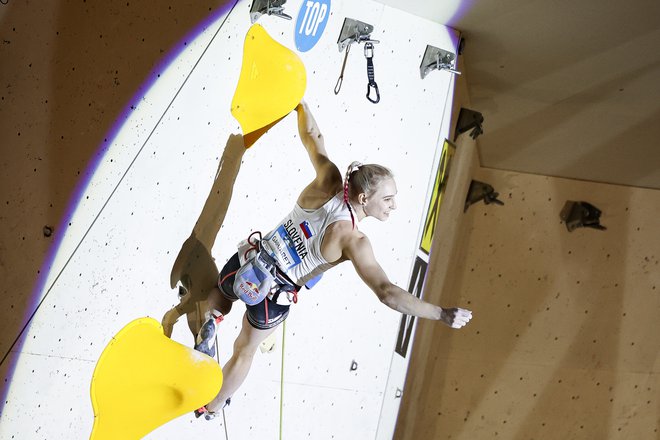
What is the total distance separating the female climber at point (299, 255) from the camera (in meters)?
2.46

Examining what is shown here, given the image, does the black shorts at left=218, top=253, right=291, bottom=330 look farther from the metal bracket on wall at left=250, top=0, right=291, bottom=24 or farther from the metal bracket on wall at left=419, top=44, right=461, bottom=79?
the metal bracket on wall at left=419, top=44, right=461, bottom=79

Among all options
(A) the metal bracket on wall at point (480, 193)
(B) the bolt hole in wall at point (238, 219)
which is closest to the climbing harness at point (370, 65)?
(B) the bolt hole in wall at point (238, 219)

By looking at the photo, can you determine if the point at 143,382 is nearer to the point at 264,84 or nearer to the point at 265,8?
the point at 264,84

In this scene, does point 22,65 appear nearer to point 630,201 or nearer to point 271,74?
point 271,74

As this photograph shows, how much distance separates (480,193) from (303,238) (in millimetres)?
1888

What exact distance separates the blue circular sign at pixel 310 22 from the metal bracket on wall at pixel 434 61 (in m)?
0.51

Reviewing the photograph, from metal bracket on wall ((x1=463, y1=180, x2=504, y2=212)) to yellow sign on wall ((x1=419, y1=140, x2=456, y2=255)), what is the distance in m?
0.76

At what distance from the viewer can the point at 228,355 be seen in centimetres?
260

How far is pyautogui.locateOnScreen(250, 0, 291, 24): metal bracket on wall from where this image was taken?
2449 millimetres

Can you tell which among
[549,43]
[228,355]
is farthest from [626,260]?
[228,355]

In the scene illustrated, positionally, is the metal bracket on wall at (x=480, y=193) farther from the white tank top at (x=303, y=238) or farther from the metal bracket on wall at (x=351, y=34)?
the white tank top at (x=303, y=238)

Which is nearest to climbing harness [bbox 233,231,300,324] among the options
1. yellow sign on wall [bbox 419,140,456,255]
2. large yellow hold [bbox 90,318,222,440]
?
large yellow hold [bbox 90,318,222,440]

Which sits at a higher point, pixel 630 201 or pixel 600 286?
pixel 630 201

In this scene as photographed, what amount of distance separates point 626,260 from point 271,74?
8.70ft
